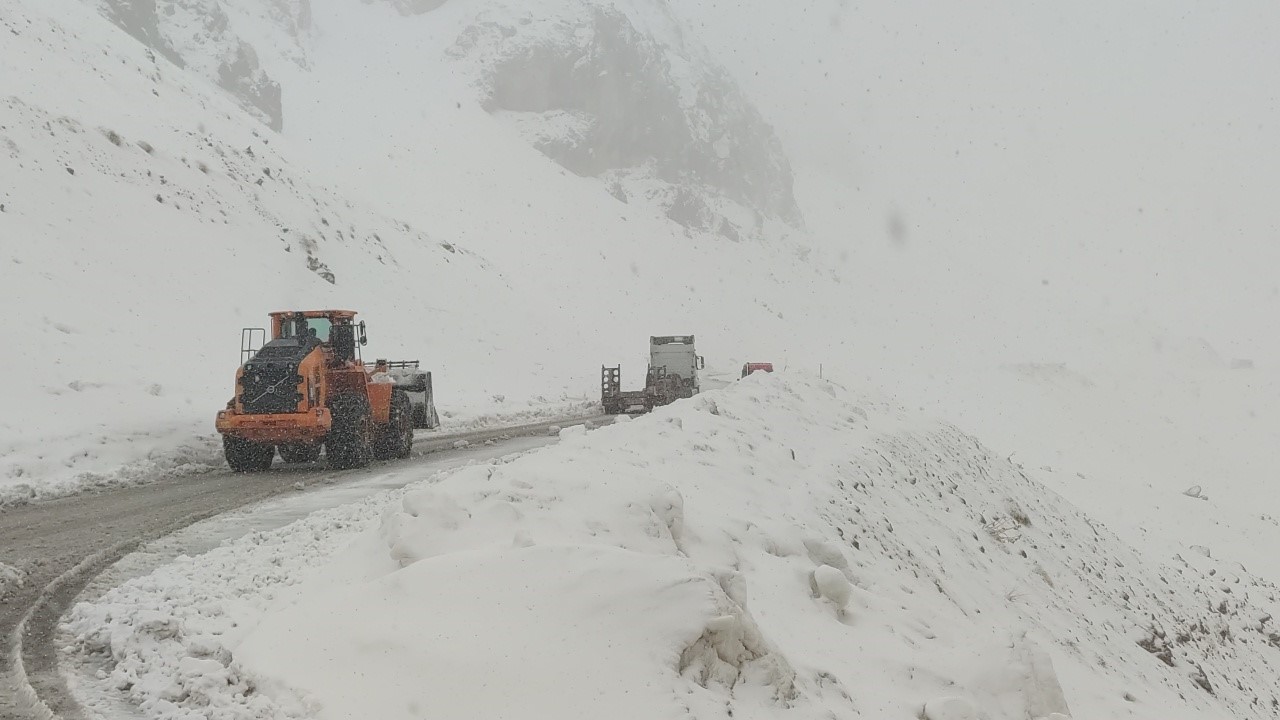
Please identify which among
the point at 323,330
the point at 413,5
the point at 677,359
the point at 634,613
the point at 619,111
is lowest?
the point at 677,359

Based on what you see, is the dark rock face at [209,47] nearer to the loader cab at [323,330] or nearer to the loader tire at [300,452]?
the loader cab at [323,330]

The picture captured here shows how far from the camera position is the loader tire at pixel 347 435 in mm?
15477

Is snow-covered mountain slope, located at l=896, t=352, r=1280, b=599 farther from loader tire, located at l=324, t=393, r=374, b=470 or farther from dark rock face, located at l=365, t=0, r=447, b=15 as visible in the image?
dark rock face, located at l=365, t=0, r=447, b=15

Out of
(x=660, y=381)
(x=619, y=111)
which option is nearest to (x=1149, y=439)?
(x=660, y=381)

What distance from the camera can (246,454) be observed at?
50.2 ft

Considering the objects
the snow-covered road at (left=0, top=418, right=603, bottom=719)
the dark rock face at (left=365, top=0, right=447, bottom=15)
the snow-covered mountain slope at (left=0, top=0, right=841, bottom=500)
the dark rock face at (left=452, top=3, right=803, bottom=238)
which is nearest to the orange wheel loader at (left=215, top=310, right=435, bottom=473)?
the snow-covered road at (left=0, top=418, right=603, bottom=719)

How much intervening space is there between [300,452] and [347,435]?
1.76 meters

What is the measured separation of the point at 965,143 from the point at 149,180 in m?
148

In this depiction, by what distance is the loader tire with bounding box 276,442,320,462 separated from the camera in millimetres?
16297

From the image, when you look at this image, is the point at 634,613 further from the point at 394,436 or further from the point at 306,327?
the point at 306,327

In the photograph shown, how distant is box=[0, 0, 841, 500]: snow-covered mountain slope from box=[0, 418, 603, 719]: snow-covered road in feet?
6.03

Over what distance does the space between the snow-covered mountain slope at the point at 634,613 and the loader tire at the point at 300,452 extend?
5.76m

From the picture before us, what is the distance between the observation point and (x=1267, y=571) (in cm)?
2122

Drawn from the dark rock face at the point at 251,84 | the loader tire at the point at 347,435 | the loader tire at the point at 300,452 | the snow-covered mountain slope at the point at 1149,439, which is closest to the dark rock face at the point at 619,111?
the dark rock face at the point at 251,84
